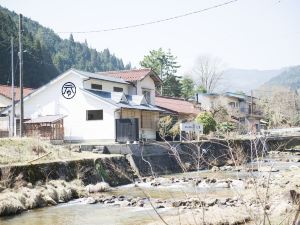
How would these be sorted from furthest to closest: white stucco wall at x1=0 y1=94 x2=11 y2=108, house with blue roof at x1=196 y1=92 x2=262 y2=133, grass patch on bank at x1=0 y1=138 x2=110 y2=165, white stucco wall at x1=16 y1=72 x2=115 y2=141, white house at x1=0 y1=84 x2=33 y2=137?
house with blue roof at x1=196 y1=92 x2=262 y2=133 < white stucco wall at x1=0 y1=94 x2=11 y2=108 < white house at x1=0 y1=84 x2=33 y2=137 < white stucco wall at x1=16 y1=72 x2=115 y2=141 < grass patch on bank at x1=0 y1=138 x2=110 y2=165

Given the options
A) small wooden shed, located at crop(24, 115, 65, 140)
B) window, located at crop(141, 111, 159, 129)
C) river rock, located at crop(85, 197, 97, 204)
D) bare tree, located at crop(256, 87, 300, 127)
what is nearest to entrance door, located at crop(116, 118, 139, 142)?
window, located at crop(141, 111, 159, 129)

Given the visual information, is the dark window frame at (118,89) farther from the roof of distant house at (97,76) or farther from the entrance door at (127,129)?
the entrance door at (127,129)

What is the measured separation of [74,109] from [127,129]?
5.33m

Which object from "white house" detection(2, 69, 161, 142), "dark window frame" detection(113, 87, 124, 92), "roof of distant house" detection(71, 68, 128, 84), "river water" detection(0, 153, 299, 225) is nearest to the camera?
"river water" detection(0, 153, 299, 225)

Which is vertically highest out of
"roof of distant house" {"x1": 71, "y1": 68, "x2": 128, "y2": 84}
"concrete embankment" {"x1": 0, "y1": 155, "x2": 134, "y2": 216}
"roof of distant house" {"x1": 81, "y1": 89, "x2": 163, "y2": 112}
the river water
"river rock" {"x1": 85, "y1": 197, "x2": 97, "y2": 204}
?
"roof of distant house" {"x1": 71, "y1": 68, "x2": 128, "y2": 84}

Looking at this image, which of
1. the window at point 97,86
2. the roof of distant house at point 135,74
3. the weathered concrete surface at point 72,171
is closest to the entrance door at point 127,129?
the weathered concrete surface at point 72,171

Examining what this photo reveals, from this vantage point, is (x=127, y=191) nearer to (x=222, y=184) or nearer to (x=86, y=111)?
(x=222, y=184)

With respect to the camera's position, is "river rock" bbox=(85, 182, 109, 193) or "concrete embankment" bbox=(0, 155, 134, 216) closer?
"concrete embankment" bbox=(0, 155, 134, 216)

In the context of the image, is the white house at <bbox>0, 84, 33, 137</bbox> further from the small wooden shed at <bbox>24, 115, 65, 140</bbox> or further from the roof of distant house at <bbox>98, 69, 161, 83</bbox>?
the roof of distant house at <bbox>98, 69, 161, 83</bbox>

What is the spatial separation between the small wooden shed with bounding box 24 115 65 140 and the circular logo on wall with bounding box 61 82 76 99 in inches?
71.5

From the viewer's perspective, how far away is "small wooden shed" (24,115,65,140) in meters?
28.4

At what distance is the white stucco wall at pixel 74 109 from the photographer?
28000 mm

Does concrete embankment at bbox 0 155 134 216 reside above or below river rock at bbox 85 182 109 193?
above

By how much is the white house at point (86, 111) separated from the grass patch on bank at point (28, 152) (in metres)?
6.53
